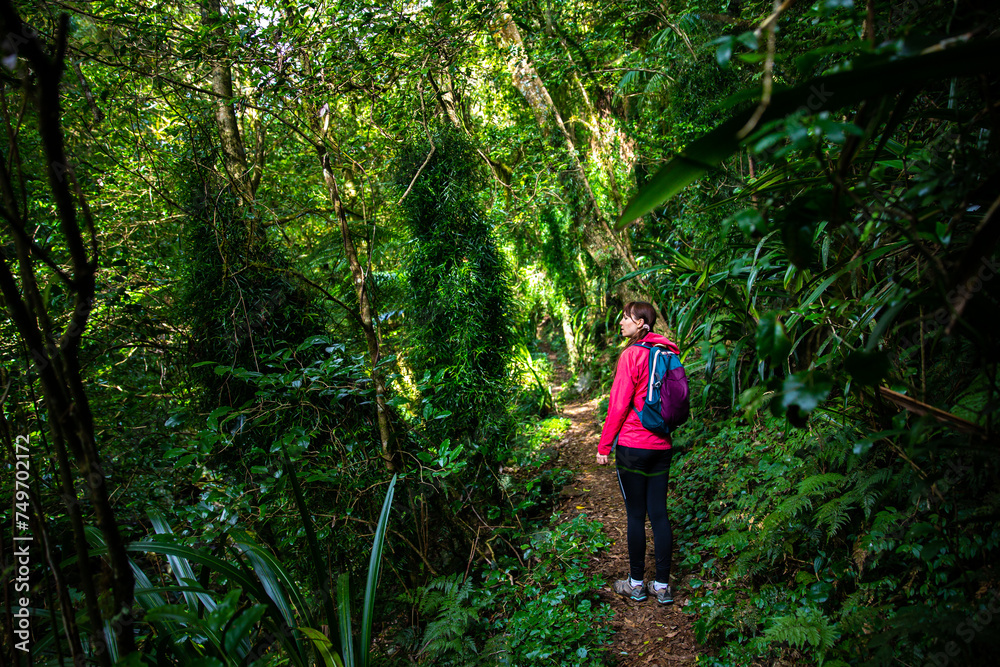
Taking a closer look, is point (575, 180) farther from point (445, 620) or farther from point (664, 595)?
point (445, 620)

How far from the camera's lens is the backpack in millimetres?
2832

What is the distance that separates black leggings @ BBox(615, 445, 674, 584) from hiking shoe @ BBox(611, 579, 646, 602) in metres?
0.08

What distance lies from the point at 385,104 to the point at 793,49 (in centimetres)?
310

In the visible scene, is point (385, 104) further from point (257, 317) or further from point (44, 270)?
point (44, 270)

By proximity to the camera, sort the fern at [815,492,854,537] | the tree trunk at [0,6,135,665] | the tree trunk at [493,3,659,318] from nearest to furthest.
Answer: the tree trunk at [0,6,135,665] → the fern at [815,492,854,537] → the tree trunk at [493,3,659,318]

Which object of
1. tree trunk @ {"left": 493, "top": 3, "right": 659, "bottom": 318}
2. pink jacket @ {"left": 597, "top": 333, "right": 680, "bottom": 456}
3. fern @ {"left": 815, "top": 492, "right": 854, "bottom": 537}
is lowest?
fern @ {"left": 815, "top": 492, "right": 854, "bottom": 537}

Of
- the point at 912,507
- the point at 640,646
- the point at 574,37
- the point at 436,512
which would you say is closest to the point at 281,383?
the point at 436,512

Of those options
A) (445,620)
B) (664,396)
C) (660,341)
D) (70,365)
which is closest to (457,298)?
(660,341)

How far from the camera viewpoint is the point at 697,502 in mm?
3656

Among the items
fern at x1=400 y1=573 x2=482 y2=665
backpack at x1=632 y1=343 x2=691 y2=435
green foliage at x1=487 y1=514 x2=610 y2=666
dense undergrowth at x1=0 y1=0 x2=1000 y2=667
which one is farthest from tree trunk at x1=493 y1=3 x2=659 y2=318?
fern at x1=400 y1=573 x2=482 y2=665

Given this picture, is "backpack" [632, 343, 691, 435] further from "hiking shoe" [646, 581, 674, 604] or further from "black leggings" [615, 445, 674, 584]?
"hiking shoe" [646, 581, 674, 604]

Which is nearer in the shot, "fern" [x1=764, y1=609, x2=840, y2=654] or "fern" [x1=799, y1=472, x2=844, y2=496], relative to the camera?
"fern" [x1=764, y1=609, x2=840, y2=654]

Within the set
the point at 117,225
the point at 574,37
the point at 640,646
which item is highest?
the point at 574,37

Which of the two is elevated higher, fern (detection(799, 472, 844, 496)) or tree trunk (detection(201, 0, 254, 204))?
tree trunk (detection(201, 0, 254, 204))
